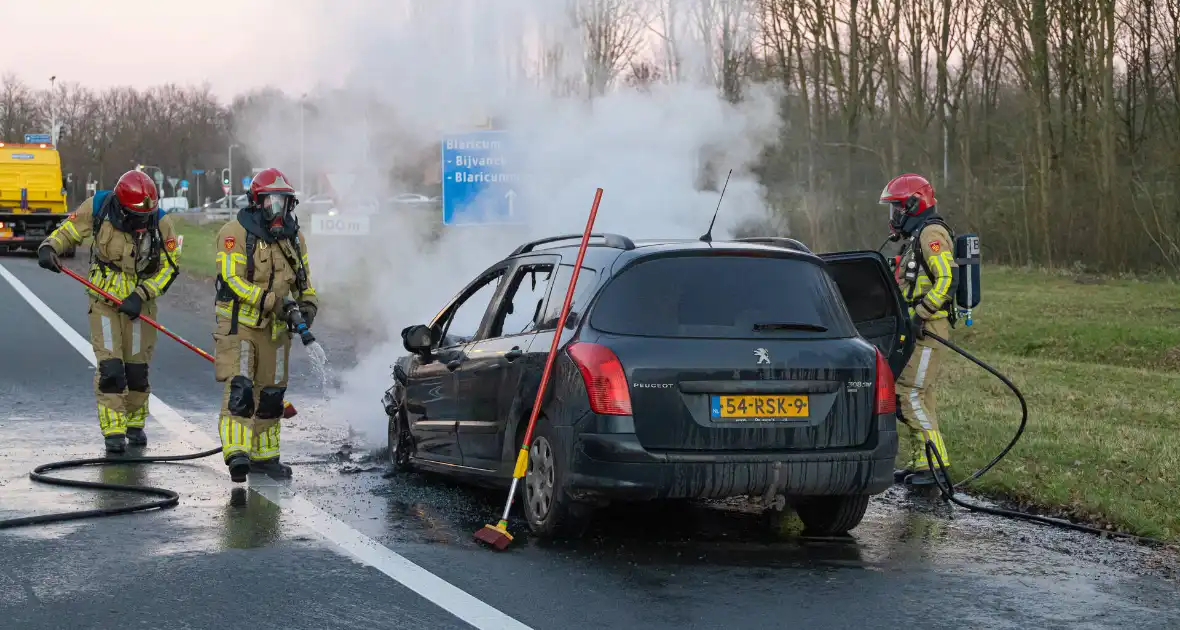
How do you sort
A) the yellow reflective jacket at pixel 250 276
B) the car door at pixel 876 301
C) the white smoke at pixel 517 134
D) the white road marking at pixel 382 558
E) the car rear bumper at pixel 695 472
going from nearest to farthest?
the white road marking at pixel 382 558, the car rear bumper at pixel 695 472, the car door at pixel 876 301, the yellow reflective jacket at pixel 250 276, the white smoke at pixel 517 134

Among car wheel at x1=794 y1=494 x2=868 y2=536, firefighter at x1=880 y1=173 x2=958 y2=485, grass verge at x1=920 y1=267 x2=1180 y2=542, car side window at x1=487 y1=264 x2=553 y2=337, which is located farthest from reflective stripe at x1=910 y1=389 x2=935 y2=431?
car side window at x1=487 y1=264 x2=553 y2=337

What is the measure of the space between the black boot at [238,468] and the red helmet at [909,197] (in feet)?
13.9

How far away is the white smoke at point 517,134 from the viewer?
1698cm

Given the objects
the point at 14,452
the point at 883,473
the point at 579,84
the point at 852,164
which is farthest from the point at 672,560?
the point at 852,164

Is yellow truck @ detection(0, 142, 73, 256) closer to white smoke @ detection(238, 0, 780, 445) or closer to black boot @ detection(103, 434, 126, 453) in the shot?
white smoke @ detection(238, 0, 780, 445)

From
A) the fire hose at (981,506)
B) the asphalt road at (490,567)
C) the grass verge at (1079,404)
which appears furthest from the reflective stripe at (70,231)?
the grass verge at (1079,404)

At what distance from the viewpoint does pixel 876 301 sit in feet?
27.8

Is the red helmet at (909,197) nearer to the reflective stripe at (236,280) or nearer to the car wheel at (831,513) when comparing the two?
the car wheel at (831,513)

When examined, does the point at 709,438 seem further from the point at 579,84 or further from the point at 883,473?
the point at 579,84

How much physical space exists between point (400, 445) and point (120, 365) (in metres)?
2.27

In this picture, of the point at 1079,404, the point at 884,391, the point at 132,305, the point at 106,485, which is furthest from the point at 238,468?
the point at 1079,404

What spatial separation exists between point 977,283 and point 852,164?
2721 centimetres

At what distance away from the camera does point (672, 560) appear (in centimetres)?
634

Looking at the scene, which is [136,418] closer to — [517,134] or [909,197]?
[909,197]
